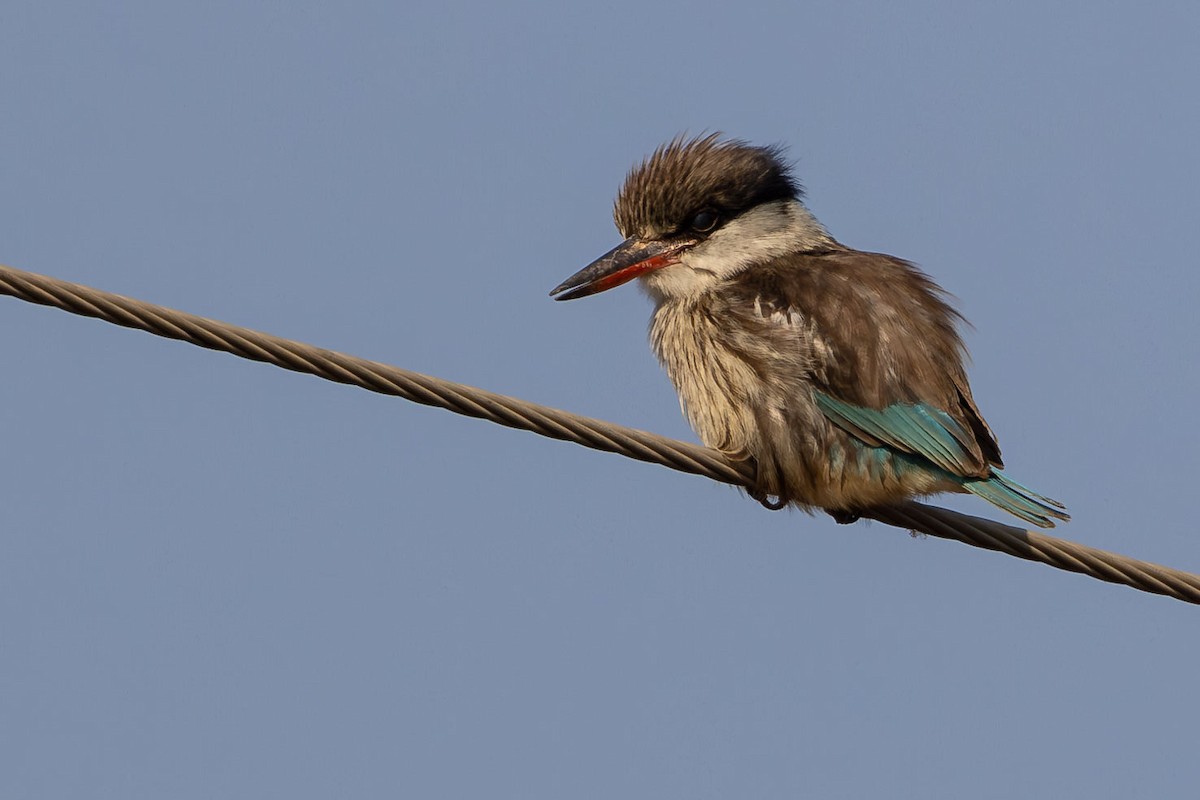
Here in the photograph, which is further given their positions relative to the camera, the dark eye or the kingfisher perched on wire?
the dark eye

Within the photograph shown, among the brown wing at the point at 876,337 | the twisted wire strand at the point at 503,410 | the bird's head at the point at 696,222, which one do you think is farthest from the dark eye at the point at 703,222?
the twisted wire strand at the point at 503,410

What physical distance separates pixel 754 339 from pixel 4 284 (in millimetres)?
2517

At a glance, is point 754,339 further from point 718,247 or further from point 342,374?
point 342,374

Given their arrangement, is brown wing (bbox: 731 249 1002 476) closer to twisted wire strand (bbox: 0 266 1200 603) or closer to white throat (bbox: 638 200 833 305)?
white throat (bbox: 638 200 833 305)

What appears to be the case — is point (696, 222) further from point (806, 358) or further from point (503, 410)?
point (503, 410)

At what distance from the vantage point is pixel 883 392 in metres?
5.16

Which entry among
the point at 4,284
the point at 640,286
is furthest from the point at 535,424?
the point at 640,286

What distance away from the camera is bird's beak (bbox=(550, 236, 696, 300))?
19.4 feet

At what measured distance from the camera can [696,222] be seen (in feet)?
19.7

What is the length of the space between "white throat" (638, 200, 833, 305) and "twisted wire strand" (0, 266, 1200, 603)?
112 centimetres

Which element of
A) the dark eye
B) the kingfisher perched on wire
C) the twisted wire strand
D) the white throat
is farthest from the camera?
the dark eye

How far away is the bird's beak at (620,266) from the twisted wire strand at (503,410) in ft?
4.06

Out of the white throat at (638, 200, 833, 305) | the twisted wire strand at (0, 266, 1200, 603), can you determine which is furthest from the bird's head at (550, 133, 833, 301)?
the twisted wire strand at (0, 266, 1200, 603)

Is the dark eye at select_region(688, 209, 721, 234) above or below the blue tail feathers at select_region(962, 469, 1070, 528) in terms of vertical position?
above
